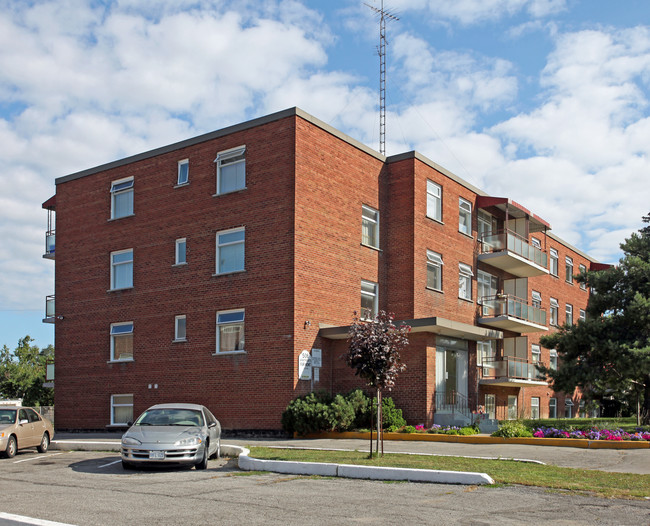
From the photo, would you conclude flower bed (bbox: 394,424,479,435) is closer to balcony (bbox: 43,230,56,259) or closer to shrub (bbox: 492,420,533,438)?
shrub (bbox: 492,420,533,438)

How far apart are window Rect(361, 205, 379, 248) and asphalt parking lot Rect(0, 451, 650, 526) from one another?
15.0m

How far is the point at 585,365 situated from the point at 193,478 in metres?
19.1

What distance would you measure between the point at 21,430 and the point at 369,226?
46.6ft

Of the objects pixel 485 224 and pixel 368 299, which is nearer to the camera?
pixel 368 299

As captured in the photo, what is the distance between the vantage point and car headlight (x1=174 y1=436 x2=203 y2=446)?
15.3 meters

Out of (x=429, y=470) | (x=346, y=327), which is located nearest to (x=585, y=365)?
(x=346, y=327)

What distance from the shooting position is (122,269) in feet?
98.2

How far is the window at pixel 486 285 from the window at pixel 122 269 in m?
14.4

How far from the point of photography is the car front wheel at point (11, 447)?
61.6 feet

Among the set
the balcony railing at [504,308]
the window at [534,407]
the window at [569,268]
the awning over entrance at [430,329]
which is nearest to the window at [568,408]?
the window at [534,407]

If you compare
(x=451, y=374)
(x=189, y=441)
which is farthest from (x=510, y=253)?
(x=189, y=441)

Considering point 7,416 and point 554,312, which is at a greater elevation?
point 554,312

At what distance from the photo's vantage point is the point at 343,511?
384 inches

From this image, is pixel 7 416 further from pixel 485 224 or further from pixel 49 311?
pixel 485 224
